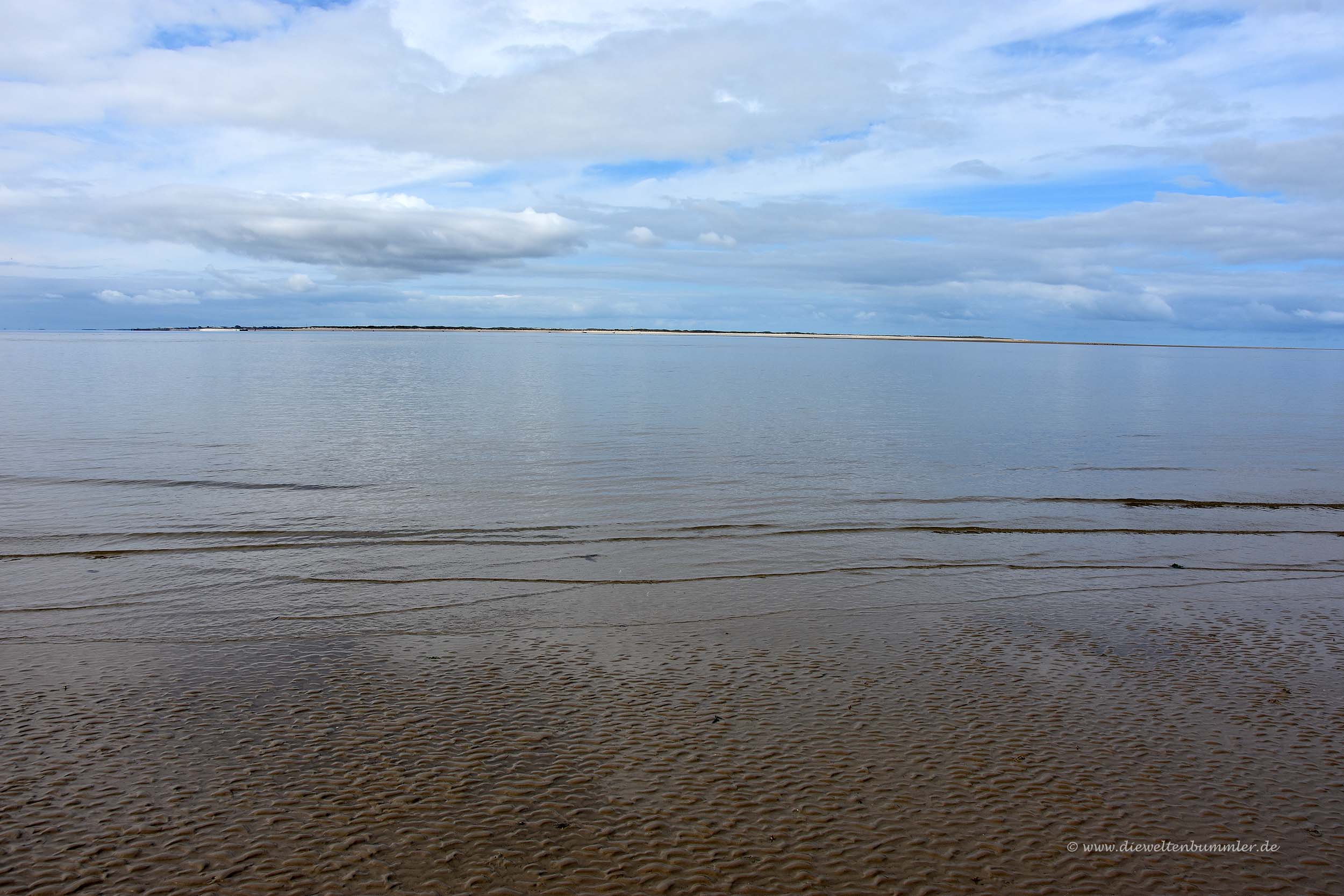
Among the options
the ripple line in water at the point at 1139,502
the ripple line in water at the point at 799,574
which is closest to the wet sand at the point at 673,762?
the ripple line in water at the point at 799,574

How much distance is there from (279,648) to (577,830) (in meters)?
4.85

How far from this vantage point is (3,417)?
29.5 metres

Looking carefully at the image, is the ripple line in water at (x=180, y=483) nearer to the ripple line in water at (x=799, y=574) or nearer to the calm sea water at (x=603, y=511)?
the calm sea water at (x=603, y=511)

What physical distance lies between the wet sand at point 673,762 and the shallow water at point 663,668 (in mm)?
32

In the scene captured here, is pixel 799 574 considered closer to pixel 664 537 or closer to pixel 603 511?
pixel 664 537

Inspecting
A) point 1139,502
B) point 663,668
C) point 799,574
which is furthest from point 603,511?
point 1139,502

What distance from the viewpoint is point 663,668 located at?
27.1 feet

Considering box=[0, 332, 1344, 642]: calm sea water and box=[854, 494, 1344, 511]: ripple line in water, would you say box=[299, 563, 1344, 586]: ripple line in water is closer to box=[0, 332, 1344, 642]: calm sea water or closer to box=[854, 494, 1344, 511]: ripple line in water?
box=[0, 332, 1344, 642]: calm sea water

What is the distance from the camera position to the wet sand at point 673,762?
499 centimetres

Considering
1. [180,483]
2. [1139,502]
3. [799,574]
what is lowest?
[799,574]

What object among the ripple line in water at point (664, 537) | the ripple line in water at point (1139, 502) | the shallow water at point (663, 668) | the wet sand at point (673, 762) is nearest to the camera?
the wet sand at point (673, 762)

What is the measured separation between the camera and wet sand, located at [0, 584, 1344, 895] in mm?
4992

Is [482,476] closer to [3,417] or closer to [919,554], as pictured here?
[919,554]

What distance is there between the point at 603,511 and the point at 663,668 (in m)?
8.03
